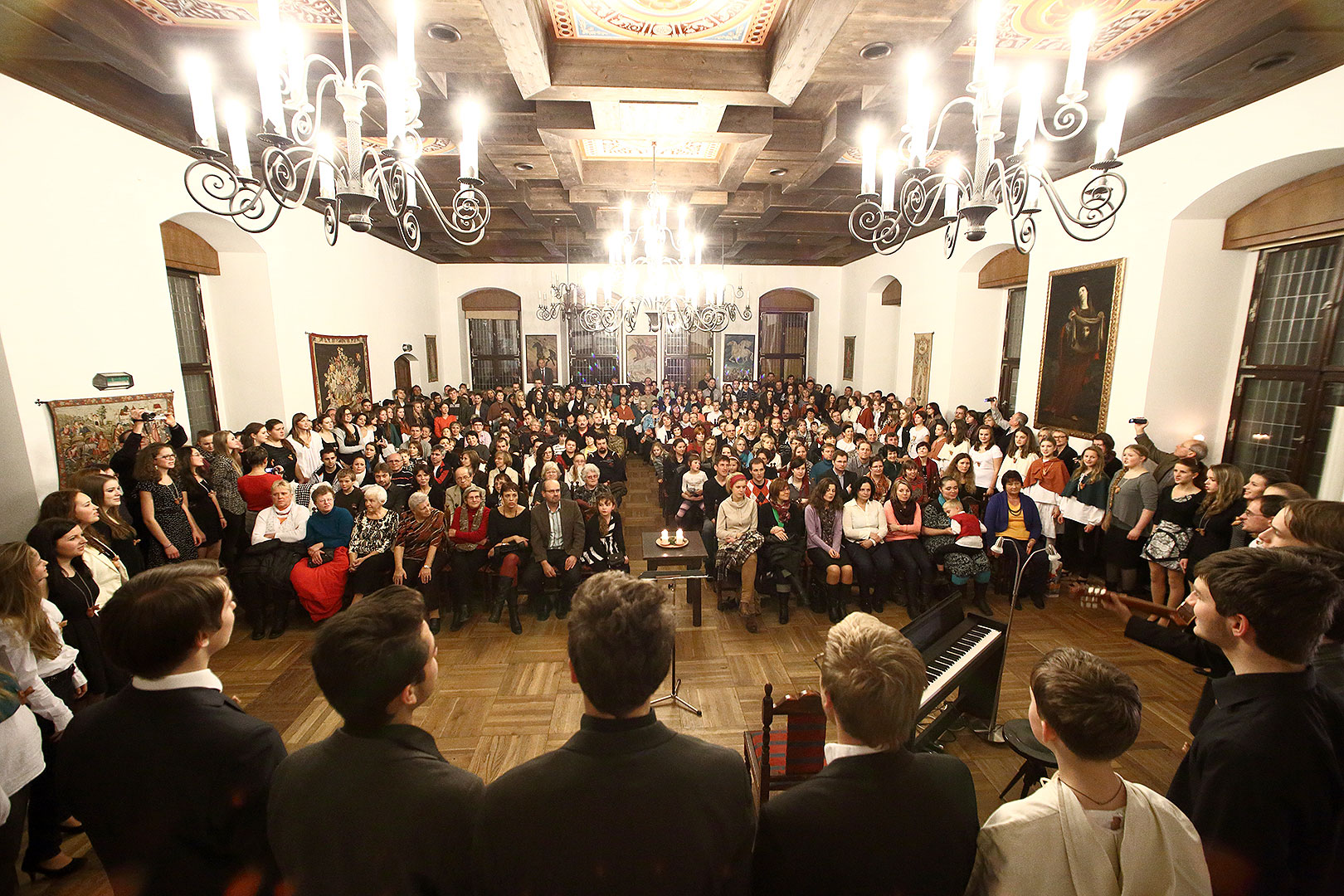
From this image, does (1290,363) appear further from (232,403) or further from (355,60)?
(232,403)

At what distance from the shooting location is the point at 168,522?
4.44 meters

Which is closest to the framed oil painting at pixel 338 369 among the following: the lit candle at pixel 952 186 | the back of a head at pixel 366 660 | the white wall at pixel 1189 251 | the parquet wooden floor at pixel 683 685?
the parquet wooden floor at pixel 683 685

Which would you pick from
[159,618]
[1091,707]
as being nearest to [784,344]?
[1091,707]

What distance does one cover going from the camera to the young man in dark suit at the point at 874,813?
1.19 meters

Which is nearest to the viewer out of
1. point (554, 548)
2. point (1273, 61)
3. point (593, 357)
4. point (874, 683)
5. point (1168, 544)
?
point (874, 683)

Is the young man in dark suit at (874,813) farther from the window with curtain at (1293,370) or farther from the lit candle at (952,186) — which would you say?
the window with curtain at (1293,370)

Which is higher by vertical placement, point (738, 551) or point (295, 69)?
point (295, 69)

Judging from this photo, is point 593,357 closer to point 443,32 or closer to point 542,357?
point 542,357

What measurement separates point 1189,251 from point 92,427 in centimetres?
1011

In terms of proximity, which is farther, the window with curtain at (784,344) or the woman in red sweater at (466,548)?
the window with curtain at (784,344)

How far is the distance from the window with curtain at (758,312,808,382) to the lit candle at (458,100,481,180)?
43.5ft

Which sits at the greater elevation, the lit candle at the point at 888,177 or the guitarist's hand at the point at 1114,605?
the lit candle at the point at 888,177

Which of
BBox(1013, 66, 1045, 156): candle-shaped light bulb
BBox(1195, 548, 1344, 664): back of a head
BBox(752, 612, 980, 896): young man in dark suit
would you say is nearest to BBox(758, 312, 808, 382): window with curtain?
BBox(1013, 66, 1045, 156): candle-shaped light bulb

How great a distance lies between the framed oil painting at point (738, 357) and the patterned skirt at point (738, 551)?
35.0 feet
